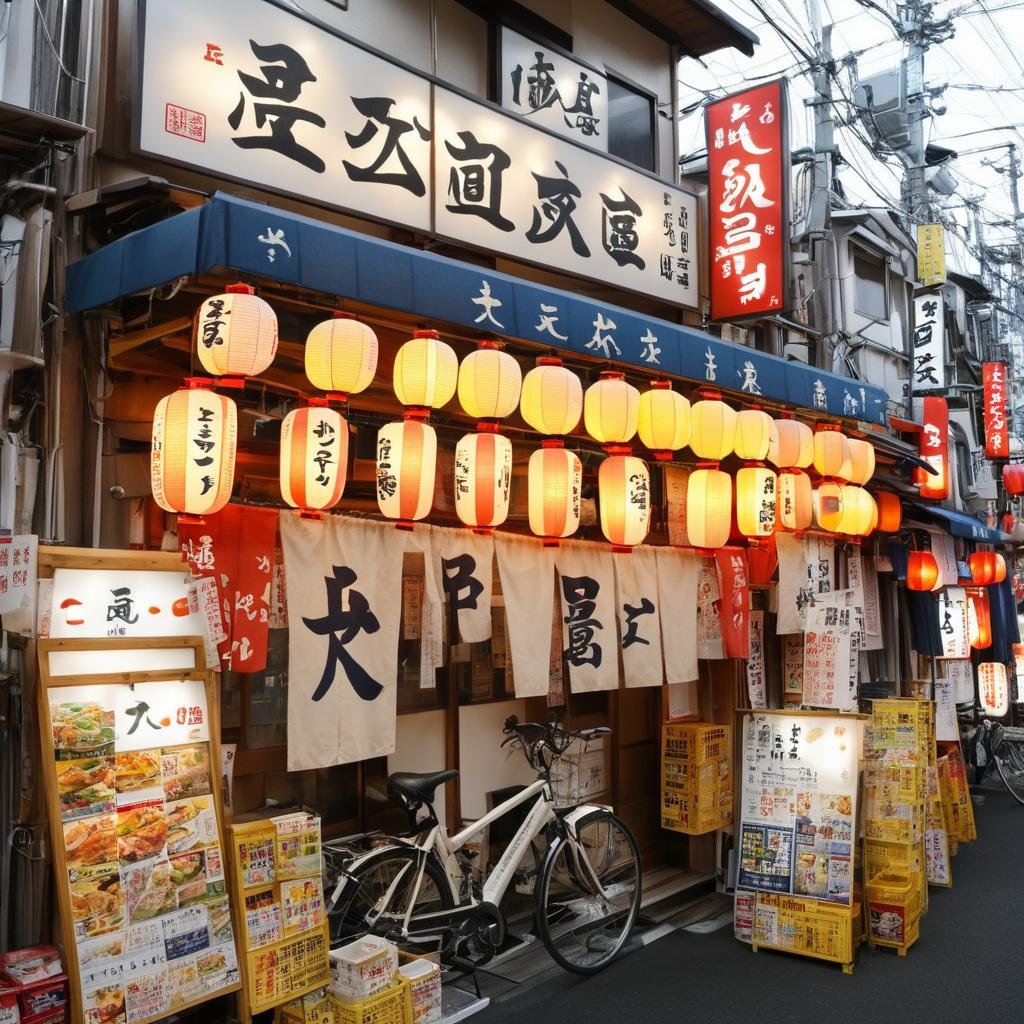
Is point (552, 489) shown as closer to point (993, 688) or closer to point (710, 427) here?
point (710, 427)

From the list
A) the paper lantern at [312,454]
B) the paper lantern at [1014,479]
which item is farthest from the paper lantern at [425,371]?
the paper lantern at [1014,479]

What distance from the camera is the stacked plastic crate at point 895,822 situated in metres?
9.53

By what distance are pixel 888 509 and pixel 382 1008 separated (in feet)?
37.7


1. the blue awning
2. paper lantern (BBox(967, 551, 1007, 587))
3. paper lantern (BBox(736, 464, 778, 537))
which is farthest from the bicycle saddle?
paper lantern (BBox(967, 551, 1007, 587))

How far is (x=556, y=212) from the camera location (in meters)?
10.1

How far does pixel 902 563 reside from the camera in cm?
1644

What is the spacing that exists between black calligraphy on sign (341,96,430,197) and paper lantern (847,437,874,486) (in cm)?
678

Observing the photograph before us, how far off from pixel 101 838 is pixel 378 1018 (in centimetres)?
261

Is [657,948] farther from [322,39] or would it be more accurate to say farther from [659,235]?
[322,39]

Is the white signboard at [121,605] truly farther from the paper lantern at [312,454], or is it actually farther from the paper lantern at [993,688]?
the paper lantern at [993,688]

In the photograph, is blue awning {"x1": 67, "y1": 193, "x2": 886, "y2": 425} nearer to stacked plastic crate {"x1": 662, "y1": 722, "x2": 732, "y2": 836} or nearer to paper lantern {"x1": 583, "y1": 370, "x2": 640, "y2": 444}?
paper lantern {"x1": 583, "y1": 370, "x2": 640, "y2": 444}

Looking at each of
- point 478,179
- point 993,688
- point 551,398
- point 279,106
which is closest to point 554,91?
point 478,179

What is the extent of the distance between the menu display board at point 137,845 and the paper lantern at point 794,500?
24.3 ft

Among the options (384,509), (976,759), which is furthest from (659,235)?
(976,759)
